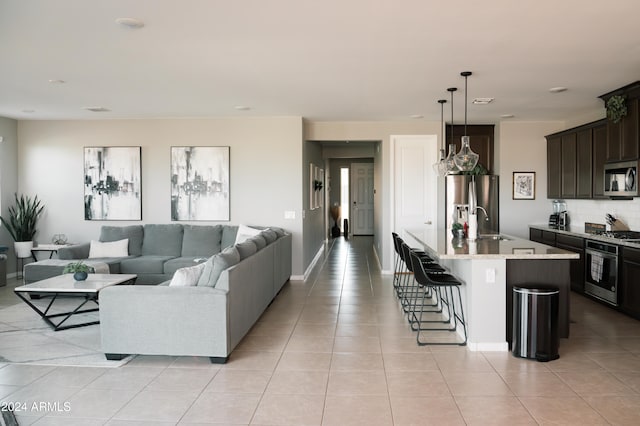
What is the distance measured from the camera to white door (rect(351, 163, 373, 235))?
1488 centimetres

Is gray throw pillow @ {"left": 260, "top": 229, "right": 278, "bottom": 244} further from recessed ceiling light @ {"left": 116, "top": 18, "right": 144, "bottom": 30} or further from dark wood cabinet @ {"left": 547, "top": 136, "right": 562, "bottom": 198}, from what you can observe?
dark wood cabinet @ {"left": 547, "top": 136, "right": 562, "bottom": 198}

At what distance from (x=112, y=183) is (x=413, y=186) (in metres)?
4.97

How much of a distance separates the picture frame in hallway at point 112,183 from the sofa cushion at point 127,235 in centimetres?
37

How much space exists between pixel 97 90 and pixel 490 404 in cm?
524

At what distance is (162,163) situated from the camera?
759 cm

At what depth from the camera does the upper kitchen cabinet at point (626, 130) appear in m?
5.20

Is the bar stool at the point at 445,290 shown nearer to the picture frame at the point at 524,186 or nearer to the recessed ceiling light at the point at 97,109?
the picture frame at the point at 524,186

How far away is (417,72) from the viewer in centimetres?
470

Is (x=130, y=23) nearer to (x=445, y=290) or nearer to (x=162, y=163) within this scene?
(x=445, y=290)

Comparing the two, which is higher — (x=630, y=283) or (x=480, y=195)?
(x=480, y=195)

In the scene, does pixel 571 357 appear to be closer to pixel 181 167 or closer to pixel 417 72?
pixel 417 72

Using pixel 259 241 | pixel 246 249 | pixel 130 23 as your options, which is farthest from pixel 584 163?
pixel 130 23

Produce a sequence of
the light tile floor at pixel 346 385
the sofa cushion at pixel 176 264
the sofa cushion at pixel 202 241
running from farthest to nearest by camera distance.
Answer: the sofa cushion at pixel 202 241
the sofa cushion at pixel 176 264
the light tile floor at pixel 346 385

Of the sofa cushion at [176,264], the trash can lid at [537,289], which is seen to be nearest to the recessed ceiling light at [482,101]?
the trash can lid at [537,289]
